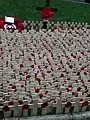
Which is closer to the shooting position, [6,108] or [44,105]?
[6,108]

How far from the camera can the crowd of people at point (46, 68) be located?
26.3 feet

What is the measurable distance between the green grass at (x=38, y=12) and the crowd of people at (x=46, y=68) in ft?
9.25

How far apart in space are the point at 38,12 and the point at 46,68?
7.53 meters

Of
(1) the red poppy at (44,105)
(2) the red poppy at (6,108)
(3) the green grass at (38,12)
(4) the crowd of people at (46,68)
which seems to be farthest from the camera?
(3) the green grass at (38,12)

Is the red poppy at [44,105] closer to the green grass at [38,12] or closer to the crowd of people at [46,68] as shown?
the crowd of people at [46,68]

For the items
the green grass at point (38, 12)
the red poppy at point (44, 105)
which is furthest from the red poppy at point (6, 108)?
the green grass at point (38, 12)

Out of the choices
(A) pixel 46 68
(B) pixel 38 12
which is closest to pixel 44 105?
(A) pixel 46 68

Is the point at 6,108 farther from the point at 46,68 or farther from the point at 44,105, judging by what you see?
the point at 46,68

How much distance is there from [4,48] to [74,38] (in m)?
3.13

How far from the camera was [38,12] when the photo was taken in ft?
55.1

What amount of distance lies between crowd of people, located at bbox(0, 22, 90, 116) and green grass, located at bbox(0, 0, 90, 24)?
282 centimetres

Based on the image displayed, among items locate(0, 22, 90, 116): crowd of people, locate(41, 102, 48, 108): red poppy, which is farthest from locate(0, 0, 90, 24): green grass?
locate(41, 102, 48, 108): red poppy

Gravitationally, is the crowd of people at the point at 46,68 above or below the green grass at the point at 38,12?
below

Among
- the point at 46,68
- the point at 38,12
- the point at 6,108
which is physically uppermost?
the point at 38,12
